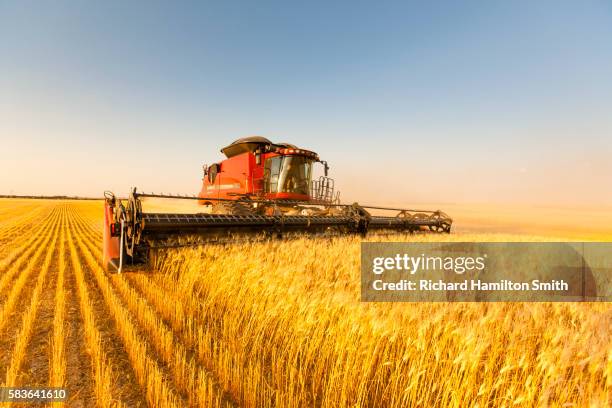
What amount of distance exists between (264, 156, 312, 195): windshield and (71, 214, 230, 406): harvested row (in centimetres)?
604

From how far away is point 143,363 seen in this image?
199cm

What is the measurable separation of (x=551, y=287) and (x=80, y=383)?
4.99m

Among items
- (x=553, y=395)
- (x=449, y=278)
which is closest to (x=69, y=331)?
(x=553, y=395)

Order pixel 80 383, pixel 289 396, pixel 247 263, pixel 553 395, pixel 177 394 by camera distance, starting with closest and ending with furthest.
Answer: pixel 553 395, pixel 289 396, pixel 177 394, pixel 80 383, pixel 247 263

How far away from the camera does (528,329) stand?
1.64m

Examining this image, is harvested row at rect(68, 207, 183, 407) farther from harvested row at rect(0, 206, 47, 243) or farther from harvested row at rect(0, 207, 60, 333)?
harvested row at rect(0, 206, 47, 243)

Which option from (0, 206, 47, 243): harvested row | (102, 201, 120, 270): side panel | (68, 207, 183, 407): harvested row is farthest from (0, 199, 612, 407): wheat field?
(0, 206, 47, 243): harvested row

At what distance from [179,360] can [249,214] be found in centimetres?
442

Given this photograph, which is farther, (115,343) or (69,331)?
(69,331)

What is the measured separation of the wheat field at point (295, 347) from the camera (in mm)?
1271

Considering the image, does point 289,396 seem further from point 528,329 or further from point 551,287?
point 551,287

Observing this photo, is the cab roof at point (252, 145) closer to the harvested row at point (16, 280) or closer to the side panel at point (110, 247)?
the side panel at point (110, 247)

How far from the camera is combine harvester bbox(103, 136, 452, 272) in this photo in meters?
4.14

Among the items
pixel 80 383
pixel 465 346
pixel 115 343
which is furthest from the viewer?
pixel 115 343
